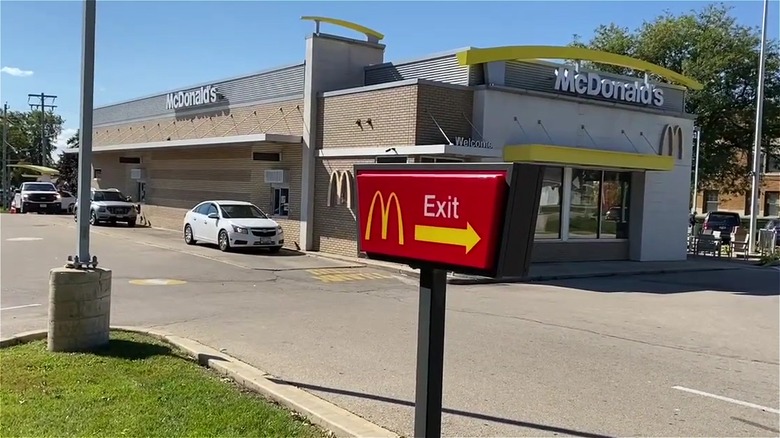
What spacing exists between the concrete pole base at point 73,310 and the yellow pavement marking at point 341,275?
8355 millimetres

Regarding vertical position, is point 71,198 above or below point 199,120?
below

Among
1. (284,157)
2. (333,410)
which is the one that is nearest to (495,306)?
(333,410)

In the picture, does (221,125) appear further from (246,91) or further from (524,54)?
(524,54)

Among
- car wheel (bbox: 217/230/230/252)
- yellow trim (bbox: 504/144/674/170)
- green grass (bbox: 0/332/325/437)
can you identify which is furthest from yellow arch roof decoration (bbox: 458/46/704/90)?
green grass (bbox: 0/332/325/437)

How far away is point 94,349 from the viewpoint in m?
6.91

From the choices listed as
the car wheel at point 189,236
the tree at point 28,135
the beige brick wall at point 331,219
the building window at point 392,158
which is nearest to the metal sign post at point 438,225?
the building window at point 392,158

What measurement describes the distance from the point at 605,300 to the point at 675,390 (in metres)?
7.32

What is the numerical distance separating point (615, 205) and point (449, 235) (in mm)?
20541

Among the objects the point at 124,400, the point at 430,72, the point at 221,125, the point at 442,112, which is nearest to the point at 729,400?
the point at 124,400

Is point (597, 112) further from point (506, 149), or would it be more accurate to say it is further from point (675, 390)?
point (675, 390)

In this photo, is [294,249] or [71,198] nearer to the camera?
[294,249]

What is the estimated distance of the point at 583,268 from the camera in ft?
64.1

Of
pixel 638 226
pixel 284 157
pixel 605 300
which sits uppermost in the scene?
pixel 284 157

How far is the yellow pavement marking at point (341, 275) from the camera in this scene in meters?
15.7
